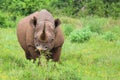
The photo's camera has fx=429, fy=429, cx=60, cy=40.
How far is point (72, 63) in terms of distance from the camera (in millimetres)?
10961

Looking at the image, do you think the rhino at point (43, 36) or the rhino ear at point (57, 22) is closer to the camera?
the rhino at point (43, 36)

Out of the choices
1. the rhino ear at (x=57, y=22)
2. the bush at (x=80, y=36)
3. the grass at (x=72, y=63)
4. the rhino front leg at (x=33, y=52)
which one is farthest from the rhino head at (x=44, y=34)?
the bush at (x=80, y=36)

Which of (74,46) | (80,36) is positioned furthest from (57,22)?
(80,36)

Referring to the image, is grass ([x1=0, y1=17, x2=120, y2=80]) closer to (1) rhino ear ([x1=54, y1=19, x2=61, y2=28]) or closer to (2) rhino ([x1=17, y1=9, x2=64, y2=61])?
(2) rhino ([x1=17, y1=9, x2=64, y2=61])

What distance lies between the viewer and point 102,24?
20.0 m

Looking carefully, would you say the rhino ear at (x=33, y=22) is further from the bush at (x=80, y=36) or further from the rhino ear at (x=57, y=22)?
the bush at (x=80, y=36)

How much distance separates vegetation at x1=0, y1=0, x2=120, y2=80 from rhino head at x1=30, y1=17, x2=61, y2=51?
495mm

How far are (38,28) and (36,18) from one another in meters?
0.45

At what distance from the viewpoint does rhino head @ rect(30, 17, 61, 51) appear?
9.04m

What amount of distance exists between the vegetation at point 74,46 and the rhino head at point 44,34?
50 cm

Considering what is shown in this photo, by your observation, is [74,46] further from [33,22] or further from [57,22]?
[33,22]

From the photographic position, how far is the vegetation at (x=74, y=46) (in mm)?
8394

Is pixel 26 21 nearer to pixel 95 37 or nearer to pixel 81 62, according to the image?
pixel 81 62

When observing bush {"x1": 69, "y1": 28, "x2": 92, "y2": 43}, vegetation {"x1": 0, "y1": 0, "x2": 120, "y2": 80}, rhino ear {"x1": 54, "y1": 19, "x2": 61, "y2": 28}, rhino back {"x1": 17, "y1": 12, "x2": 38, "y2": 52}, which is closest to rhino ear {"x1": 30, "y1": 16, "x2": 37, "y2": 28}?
rhino back {"x1": 17, "y1": 12, "x2": 38, "y2": 52}
